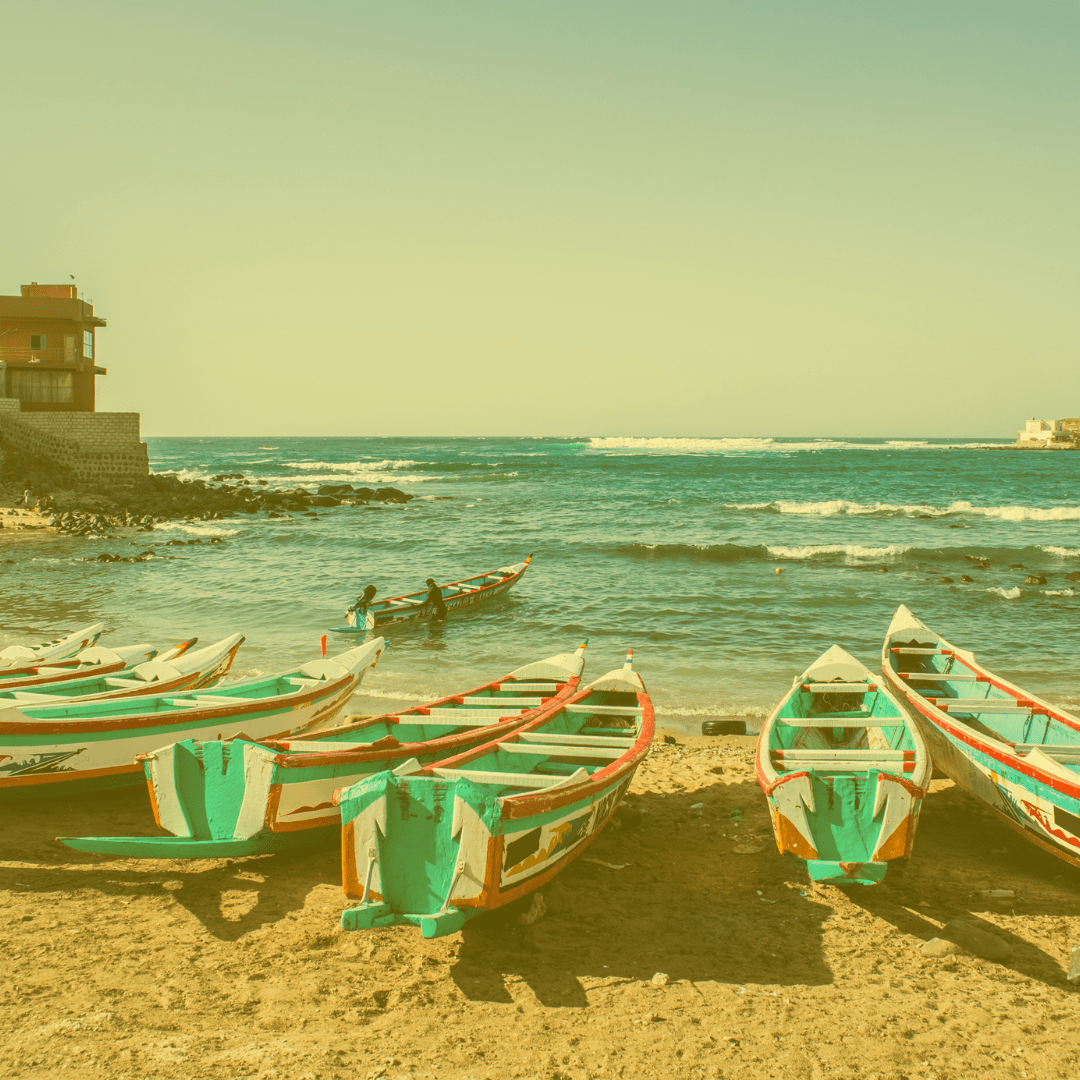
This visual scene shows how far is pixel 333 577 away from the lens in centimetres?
2280

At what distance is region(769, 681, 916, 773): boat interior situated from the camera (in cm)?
670

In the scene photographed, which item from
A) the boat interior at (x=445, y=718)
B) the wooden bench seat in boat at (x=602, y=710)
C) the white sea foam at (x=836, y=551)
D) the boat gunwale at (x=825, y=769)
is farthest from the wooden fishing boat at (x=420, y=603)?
the white sea foam at (x=836, y=551)

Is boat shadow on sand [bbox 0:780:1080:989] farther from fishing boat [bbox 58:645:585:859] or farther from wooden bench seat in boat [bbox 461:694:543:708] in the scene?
wooden bench seat in boat [bbox 461:694:543:708]

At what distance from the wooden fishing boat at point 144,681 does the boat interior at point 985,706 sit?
790 centimetres

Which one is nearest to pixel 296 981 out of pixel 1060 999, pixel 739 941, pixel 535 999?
pixel 535 999

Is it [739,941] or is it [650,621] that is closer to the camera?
[739,941]

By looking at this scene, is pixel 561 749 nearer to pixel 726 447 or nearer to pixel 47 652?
pixel 47 652

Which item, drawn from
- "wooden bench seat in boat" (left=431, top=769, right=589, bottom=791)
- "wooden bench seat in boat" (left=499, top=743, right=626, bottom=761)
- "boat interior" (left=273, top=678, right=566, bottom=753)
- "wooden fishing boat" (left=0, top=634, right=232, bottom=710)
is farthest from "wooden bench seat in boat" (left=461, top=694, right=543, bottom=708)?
"wooden fishing boat" (left=0, top=634, right=232, bottom=710)

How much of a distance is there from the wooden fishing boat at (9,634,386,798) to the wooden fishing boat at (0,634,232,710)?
13.8 inches

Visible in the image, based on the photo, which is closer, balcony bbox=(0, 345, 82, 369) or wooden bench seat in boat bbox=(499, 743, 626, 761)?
wooden bench seat in boat bbox=(499, 743, 626, 761)

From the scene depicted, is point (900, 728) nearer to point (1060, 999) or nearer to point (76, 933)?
point (1060, 999)

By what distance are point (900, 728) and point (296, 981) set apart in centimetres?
556

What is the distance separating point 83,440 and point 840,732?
124 feet

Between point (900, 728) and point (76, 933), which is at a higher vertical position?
point (900, 728)
